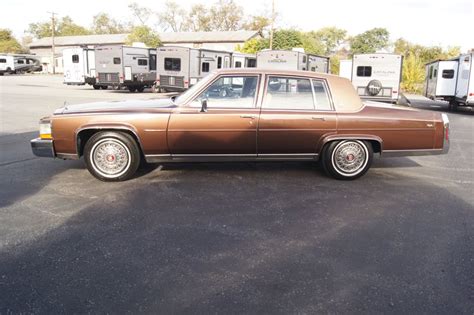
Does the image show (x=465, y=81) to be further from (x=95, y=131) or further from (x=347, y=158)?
(x=95, y=131)

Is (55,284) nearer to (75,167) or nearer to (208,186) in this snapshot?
(208,186)

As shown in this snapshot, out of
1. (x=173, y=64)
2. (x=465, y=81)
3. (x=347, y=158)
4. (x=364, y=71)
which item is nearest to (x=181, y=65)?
(x=173, y=64)

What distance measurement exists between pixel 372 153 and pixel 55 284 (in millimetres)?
4531

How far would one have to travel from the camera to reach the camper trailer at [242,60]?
27.3 m

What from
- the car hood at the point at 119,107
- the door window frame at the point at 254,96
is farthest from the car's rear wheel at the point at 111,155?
the door window frame at the point at 254,96

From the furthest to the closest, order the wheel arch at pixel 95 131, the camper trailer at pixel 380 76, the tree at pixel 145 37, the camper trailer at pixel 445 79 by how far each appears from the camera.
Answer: the tree at pixel 145 37
the camper trailer at pixel 445 79
the camper trailer at pixel 380 76
the wheel arch at pixel 95 131

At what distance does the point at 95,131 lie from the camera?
18.9 feet

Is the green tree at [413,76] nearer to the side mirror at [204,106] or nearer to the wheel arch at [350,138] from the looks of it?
the wheel arch at [350,138]

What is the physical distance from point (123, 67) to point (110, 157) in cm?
2159

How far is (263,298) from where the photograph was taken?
301cm

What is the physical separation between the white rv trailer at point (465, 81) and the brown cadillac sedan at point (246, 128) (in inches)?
513

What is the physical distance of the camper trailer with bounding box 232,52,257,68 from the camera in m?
27.3

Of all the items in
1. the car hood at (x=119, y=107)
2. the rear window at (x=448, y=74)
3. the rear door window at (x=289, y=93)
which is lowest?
the car hood at (x=119, y=107)

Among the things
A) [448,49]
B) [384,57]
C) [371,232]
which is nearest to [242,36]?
[448,49]
